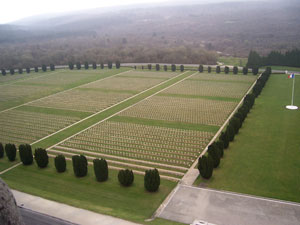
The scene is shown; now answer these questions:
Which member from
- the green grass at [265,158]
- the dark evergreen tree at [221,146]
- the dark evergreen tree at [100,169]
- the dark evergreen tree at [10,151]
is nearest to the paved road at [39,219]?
the dark evergreen tree at [100,169]

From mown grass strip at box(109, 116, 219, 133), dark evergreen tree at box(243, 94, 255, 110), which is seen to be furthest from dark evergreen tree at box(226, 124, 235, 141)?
dark evergreen tree at box(243, 94, 255, 110)

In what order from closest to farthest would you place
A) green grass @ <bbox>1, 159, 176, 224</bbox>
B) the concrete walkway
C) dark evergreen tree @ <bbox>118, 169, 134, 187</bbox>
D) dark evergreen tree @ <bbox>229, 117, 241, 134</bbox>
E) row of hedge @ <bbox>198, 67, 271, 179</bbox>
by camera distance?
the concrete walkway < green grass @ <bbox>1, 159, 176, 224</bbox> < dark evergreen tree @ <bbox>118, 169, 134, 187</bbox> < row of hedge @ <bbox>198, 67, 271, 179</bbox> < dark evergreen tree @ <bbox>229, 117, 241, 134</bbox>

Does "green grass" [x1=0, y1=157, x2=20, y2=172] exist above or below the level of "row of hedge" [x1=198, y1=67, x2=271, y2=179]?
below

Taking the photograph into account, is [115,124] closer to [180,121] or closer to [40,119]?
[180,121]

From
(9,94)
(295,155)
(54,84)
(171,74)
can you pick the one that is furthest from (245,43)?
(295,155)

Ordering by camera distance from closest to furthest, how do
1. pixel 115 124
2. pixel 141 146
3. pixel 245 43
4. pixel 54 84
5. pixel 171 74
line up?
pixel 141 146
pixel 115 124
pixel 54 84
pixel 171 74
pixel 245 43

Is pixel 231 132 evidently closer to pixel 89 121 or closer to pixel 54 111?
pixel 89 121

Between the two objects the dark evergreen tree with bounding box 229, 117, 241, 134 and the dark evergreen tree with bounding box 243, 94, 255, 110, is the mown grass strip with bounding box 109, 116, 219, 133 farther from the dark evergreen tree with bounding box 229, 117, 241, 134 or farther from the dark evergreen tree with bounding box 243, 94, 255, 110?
the dark evergreen tree with bounding box 243, 94, 255, 110

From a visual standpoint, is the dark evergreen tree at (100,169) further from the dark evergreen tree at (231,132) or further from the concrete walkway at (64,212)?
the dark evergreen tree at (231,132)
